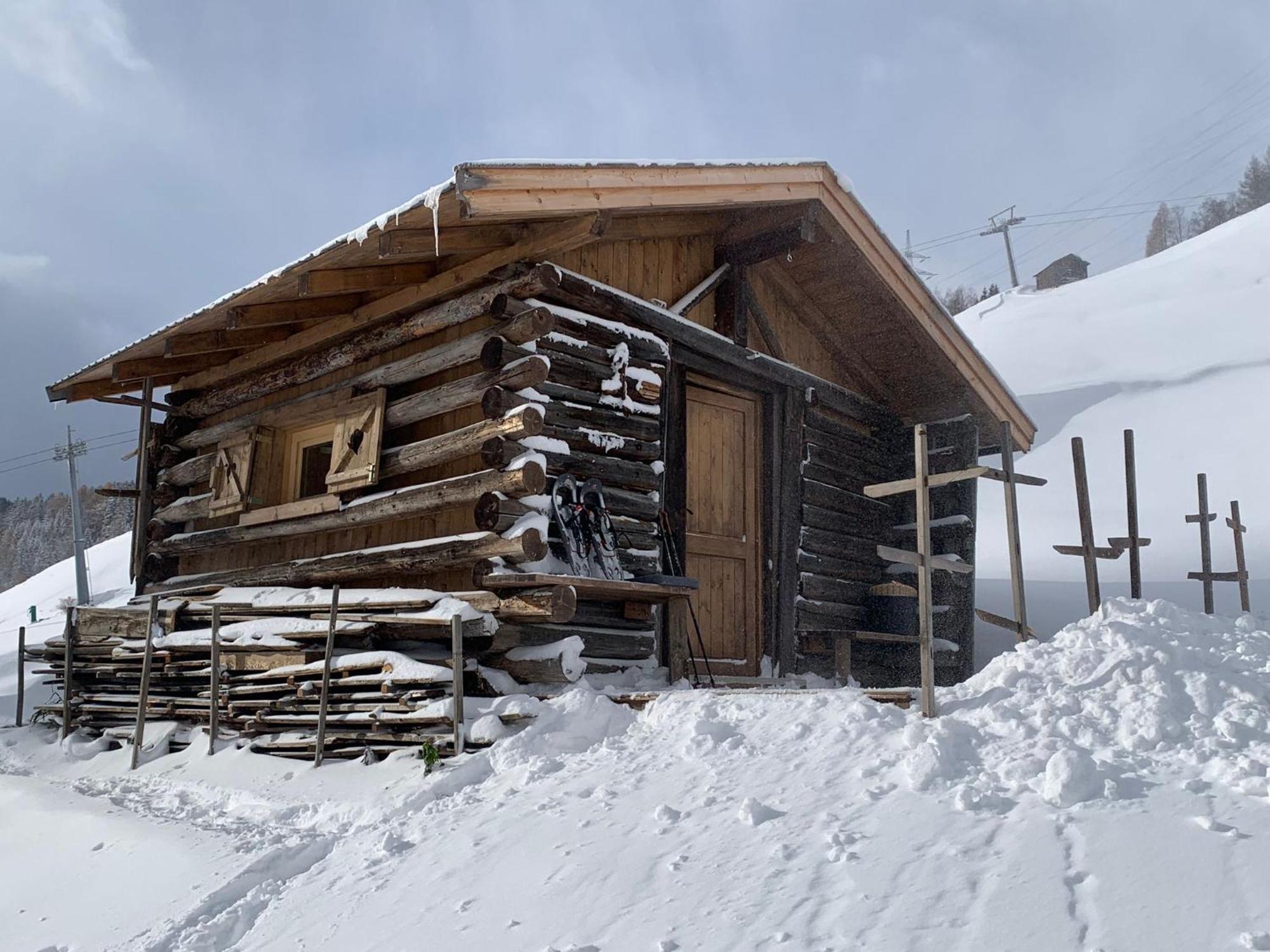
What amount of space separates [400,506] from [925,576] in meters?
4.36

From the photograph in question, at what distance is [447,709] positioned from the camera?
6.36m

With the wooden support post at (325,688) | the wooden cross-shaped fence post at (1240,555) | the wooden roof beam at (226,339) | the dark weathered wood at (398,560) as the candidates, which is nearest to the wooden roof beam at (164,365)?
the wooden roof beam at (226,339)

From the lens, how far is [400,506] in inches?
317

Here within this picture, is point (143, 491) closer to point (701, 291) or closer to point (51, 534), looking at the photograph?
point (701, 291)

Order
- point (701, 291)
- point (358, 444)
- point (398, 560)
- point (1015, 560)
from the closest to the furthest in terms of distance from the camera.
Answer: point (398, 560)
point (1015, 560)
point (358, 444)
point (701, 291)

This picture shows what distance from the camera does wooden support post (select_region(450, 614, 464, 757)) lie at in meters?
6.22

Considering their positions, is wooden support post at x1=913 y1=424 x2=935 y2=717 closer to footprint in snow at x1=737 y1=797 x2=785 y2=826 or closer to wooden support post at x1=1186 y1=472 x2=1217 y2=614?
footprint in snow at x1=737 y1=797 x2=785 y2=826

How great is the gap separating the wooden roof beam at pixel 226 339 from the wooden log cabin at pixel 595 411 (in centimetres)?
3

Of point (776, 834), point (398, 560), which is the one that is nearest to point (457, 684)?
point (398, 560)

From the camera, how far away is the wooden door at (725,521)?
30.8 feet

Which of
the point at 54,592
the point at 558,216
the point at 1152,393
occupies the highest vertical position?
the point at 1152,393

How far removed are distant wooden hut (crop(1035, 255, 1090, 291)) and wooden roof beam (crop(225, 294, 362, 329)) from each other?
1992 inches

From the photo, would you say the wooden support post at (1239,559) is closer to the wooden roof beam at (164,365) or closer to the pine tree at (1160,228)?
the wooden roof beam at (164,365)

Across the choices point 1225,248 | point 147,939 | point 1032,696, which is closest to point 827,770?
point 1032,696
